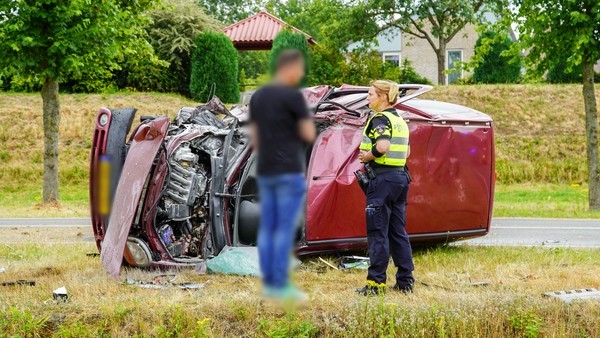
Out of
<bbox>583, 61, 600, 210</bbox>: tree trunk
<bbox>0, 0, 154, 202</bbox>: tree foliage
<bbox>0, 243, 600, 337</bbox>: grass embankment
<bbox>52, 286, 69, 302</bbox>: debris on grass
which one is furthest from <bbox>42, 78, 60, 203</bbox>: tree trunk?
<bbox>583, 61, 600, 210</bbox>: tree trunk

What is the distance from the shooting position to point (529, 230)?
41.7 ft

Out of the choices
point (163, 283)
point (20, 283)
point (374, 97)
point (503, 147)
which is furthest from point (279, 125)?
point (503, 147)

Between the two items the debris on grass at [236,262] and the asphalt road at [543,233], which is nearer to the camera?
the debris on grass at [236,262]

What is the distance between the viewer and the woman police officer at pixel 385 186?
3195 millimetres

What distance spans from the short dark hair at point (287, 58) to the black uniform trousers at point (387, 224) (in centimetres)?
368

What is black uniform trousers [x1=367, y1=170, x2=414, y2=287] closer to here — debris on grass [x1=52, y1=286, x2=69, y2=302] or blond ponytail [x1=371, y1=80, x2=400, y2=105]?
blond ponytail [x1=371, y1=80, x2=400, y2=105]

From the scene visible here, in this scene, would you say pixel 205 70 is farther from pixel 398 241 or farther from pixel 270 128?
pixel 398 241

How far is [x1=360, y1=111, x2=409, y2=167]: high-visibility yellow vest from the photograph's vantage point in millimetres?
3400

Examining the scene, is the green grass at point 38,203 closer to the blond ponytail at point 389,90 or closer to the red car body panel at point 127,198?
the red car body panel at point 127,198

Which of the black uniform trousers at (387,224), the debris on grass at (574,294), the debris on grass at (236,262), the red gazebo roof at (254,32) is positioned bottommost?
the debris on grass at (574,294)

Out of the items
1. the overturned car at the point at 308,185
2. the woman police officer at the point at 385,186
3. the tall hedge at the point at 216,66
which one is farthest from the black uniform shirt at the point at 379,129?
the overturned car at the point at 308,185

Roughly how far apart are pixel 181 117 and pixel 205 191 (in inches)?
26.6

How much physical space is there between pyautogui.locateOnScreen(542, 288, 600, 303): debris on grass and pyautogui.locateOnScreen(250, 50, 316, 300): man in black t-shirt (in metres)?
6.58

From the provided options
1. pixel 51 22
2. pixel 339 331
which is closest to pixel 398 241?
pixel 339 331
